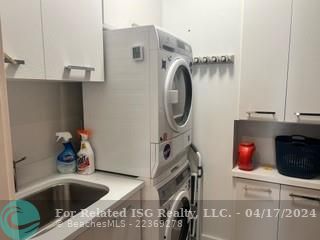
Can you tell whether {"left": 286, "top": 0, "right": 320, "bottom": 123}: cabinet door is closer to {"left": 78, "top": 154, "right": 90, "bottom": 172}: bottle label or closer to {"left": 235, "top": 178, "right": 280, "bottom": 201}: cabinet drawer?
{"left": 235, "top": 178, "right": 280, "bottom": 201}: cabinet drawer

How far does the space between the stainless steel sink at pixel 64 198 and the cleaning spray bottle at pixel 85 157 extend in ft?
0.37

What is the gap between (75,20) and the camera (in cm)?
124

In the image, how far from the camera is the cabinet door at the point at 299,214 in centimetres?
162

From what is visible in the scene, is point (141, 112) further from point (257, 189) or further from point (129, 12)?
point (257, 189)

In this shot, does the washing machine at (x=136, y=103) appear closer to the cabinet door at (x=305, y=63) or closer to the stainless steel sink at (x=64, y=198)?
the stainless steel sink at (x=64, y=198)

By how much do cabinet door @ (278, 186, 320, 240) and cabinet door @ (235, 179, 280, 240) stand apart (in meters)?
0.05

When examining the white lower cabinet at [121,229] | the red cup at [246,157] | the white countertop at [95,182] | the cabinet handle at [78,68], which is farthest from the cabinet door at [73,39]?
the red cup at [246,157]

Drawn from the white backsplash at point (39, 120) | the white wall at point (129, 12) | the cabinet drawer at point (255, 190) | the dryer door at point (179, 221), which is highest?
the white wall at point (129, 12)

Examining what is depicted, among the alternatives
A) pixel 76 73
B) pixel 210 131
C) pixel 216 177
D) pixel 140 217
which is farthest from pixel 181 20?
pixel 140 217

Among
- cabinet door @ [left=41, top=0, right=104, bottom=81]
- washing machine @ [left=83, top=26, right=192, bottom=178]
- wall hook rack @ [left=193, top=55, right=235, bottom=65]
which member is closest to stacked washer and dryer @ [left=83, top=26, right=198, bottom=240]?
washing machine @ [left=83, top=26, right=192, bottom=178]

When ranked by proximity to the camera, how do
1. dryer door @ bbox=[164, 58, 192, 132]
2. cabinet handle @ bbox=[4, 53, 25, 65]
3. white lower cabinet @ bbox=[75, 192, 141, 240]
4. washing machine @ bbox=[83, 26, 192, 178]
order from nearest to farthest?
cabinet handle @ bbox=[4, 53, 25, 65] → white lower cabinet @ bbox=[75, 192, 141, 240] → washing machine @ bbox=[83, 26, 192, 178] → dryer door @ bbox=[164, 58, 192, 132]

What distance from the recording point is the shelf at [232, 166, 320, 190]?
63.4 inches

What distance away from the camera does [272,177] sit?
1716 millimetres

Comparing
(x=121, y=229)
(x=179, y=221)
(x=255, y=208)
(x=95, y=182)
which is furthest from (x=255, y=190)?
(x=95, y=182)
